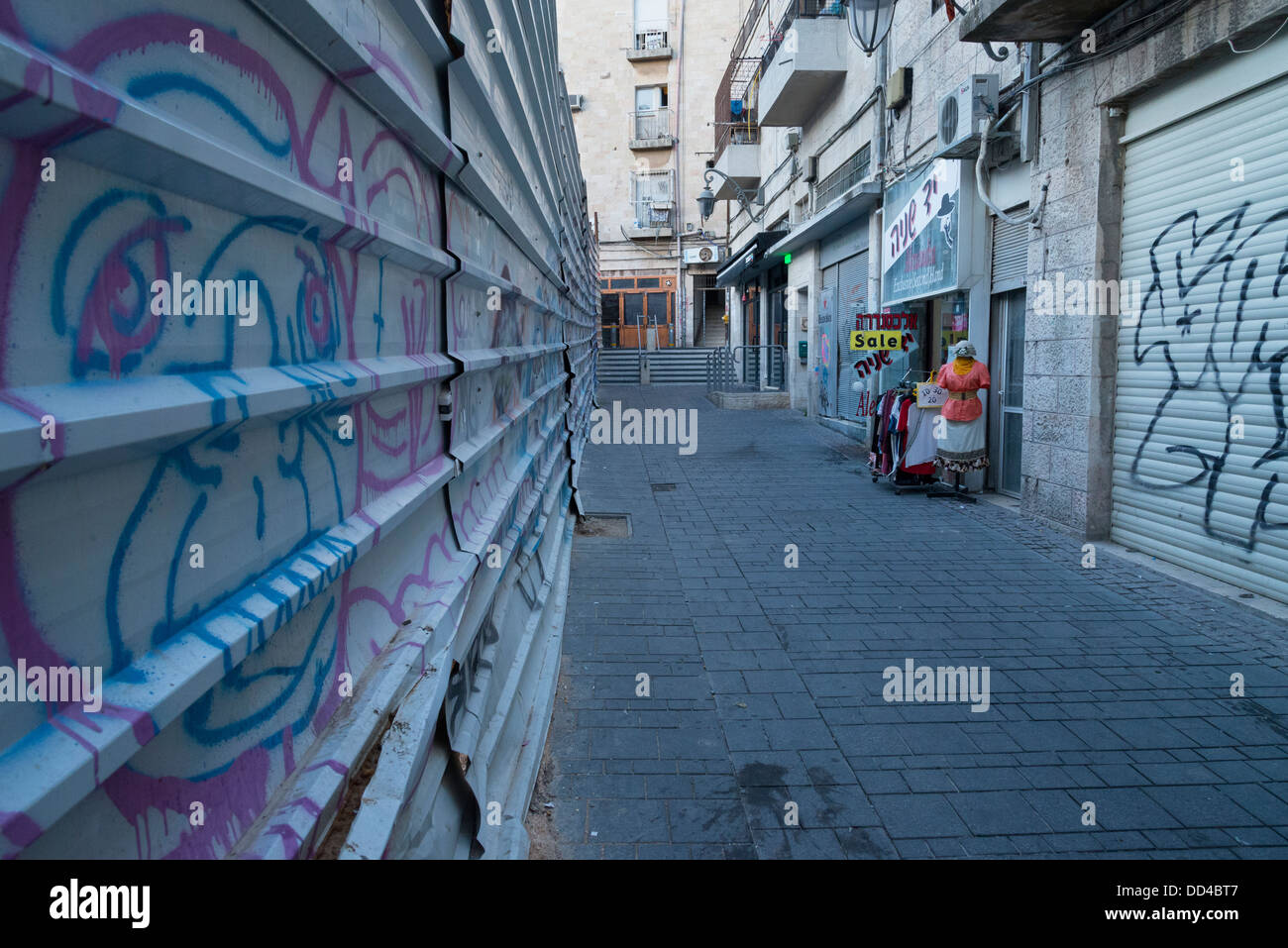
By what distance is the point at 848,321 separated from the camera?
53.9 feet

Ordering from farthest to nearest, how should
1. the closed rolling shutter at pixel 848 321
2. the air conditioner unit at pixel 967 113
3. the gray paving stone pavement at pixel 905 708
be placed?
the closed rolling shutter at pixel 848 321 → the air conditioner unit at pixel 967 113 → the gray paving stone pavement at pixel 905 708

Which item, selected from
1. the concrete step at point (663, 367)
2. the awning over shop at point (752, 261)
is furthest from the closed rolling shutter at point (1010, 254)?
the concrete step at point (663, 367)

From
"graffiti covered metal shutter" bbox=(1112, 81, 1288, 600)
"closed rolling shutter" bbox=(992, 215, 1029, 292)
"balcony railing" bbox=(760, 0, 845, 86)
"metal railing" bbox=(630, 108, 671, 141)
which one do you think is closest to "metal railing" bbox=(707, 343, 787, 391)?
"balcony railing" bbox=(760, 0, 845, 86)

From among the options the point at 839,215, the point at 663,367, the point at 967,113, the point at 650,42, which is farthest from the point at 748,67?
the point at 967,113

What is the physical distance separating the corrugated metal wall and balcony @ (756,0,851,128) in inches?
554

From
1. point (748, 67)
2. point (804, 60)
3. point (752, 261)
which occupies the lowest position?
point (752, 261)

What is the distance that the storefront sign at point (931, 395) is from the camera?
31.9 feet

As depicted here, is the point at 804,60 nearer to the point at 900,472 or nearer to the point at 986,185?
the point at 986,185

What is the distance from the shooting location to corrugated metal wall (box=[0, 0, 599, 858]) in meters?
0.93

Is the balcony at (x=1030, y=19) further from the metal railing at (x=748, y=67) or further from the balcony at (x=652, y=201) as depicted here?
the balcony at (x=652, y=201)

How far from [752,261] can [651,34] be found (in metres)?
15.4

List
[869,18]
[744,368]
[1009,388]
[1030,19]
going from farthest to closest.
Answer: [744,368], [869,18], [1009,388], [1030,19]

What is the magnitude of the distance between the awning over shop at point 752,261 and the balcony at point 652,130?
25.3 ft

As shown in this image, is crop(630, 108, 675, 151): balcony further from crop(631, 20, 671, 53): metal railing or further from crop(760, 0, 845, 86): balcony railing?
crop(760, 0, 845, 86): balcony railing
